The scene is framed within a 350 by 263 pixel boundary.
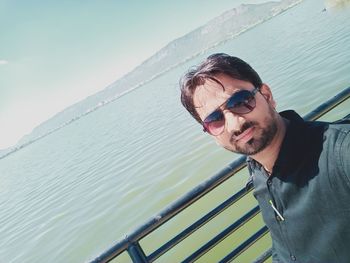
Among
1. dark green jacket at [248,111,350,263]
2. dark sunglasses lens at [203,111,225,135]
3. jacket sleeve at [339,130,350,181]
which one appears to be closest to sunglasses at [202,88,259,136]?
dark sunglasses lens at [203,111,225,135]

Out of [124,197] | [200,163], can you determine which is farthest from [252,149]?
[124,197]

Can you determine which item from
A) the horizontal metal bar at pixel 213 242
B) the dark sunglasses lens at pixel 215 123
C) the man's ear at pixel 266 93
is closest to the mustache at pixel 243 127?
the dark sunglasses lens at pixel 215 123

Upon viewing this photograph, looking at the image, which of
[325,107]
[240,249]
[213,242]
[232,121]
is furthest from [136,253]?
[325,107]

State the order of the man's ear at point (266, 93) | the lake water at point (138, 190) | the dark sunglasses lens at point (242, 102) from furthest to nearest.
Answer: the lake water at point (138, 190), the man's ear at point (266, 93), the dark sunglasses lens at point (242, 102)

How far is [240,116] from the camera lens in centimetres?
198

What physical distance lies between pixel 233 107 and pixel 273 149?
333mm

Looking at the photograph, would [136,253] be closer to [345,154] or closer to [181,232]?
[181,232]

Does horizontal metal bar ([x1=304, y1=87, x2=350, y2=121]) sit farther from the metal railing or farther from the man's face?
the man's face

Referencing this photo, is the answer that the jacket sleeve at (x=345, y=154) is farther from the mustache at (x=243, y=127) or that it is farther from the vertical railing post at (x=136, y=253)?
the vertical railing post at (x=136, y=253)

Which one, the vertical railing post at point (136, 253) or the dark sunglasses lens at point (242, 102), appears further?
the vertical railing post at point (136, 253)

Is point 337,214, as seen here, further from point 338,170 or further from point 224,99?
point 224,99

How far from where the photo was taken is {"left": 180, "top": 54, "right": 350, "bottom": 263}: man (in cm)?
153

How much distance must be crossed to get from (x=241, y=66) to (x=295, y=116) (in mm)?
437

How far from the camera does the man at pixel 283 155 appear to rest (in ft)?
5.00
